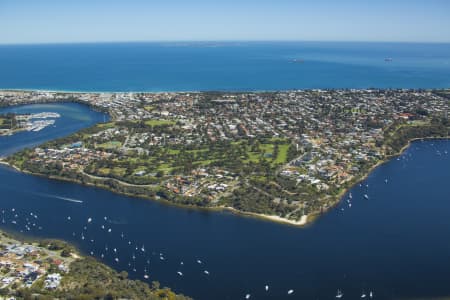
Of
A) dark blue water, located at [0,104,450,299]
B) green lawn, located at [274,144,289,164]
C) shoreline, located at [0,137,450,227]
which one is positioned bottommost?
dark blue water, located at [0,104,450,299]

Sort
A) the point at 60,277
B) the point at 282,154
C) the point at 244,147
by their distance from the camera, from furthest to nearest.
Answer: the point at 244,147 < the point at 282,154 < the point at 60,277

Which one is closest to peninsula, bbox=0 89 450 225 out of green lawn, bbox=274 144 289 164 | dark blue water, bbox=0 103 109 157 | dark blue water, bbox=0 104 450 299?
green lawn, bbox=274 144 289 164

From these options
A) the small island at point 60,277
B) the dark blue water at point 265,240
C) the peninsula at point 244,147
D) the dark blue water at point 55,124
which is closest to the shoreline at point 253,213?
the peninsula at point 244,147

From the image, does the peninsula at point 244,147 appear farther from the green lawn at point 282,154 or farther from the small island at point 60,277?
the small island at point 60,277

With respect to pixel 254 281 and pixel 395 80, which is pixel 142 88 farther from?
pixel 254 281

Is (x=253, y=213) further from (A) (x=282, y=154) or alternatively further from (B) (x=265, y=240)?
(A) (x=282, y=154)

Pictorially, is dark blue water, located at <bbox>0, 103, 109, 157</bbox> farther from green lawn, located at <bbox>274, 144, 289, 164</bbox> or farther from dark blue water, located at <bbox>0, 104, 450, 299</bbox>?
green lawn, located at <bbox>274, 144, 289, 164</bbox>

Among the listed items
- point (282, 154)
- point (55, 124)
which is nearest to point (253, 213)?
point (282, 154)

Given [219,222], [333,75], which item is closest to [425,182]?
[219,222]
